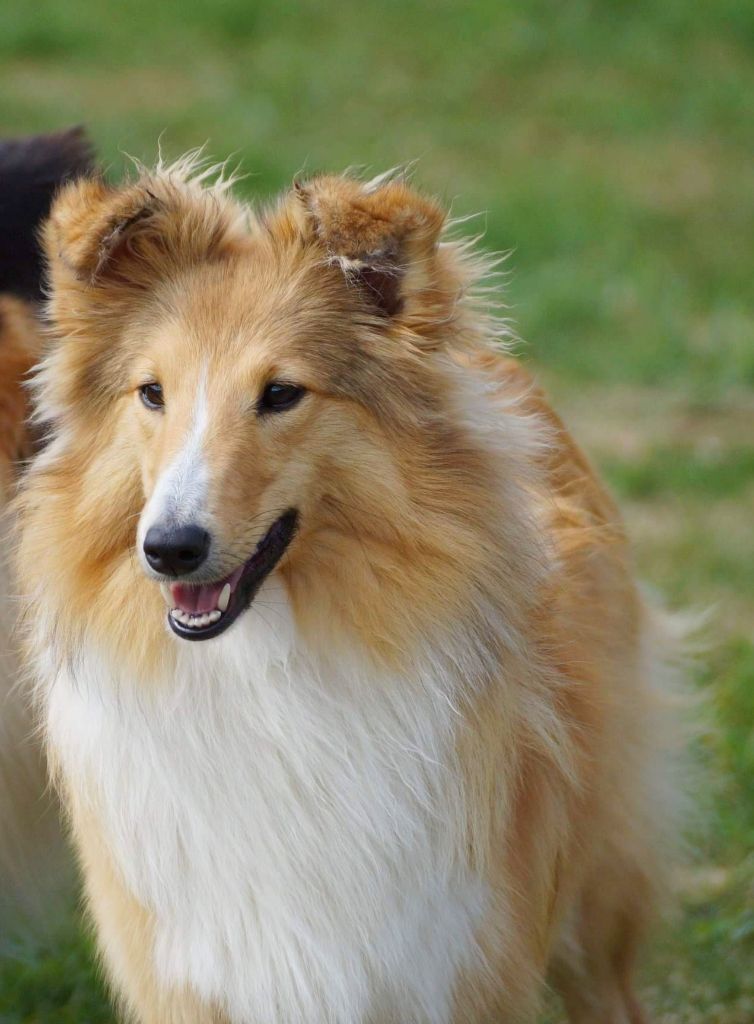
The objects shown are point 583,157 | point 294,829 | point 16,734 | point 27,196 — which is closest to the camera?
point 294,829

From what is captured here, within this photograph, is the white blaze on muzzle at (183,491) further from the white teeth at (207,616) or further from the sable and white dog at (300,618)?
the white teeth at (207,616)

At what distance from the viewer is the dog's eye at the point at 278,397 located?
3020mm

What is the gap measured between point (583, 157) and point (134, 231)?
28.0 ft

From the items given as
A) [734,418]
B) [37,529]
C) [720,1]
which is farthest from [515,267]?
[37,529]

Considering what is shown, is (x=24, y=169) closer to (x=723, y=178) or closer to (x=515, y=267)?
(x=515, y=267)

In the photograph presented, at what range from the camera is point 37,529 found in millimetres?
3236

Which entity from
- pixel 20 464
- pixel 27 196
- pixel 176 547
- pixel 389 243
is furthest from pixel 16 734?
pixel 389 243

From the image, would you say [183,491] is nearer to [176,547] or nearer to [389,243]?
[176,547]

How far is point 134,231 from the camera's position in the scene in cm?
323

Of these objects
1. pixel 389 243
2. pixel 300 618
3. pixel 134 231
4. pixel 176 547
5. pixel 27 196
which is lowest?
pixel 300 618

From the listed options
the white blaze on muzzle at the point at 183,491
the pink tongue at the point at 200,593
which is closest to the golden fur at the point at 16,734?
the pink tongue at the point at 200,593

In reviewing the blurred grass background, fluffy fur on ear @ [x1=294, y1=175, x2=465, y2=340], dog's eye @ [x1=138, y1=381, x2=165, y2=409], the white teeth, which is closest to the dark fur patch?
dog's eye @ [x1=138, y1=381, x2=165, y2=409]

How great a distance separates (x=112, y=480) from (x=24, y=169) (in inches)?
53.9

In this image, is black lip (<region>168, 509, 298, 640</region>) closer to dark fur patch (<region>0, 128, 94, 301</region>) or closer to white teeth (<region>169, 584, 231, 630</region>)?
white teeth (<region>169, 584, 231, 630</region>)
